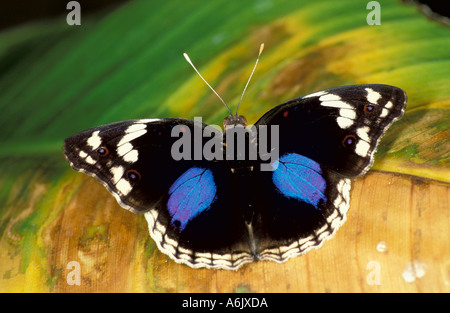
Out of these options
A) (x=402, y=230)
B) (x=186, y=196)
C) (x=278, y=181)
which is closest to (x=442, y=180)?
(x=402, y=230)

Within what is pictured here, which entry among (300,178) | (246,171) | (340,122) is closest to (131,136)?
(246,171)

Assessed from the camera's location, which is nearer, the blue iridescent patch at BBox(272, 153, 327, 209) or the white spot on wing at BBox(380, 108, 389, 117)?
the white spot on wing at BBox(380, 108, 389, 117)

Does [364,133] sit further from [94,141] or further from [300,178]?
[94,141]

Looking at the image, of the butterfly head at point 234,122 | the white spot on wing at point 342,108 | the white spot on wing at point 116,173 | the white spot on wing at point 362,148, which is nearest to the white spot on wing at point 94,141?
the white spot on wing at point 116,173

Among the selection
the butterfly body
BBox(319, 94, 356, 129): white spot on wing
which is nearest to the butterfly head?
the butterfly body

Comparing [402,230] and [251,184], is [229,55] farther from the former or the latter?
[402,230]

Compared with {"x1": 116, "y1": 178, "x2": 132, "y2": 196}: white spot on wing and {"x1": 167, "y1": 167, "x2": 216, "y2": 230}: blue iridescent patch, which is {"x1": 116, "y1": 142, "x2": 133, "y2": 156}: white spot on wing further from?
{"x1": 167, "y1": 167, "x2": 216, "y2": 230}: blue iridescent patch

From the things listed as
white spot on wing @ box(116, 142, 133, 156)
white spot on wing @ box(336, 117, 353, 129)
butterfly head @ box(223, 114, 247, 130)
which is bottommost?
white spot on wing @ box(336, 117, 353, 129)

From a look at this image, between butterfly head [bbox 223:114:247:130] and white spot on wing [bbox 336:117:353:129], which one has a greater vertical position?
butterfly head [bbox 223:114:247:130]

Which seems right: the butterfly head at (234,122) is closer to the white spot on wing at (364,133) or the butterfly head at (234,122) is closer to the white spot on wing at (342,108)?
the white spot on wing at (342,108)
